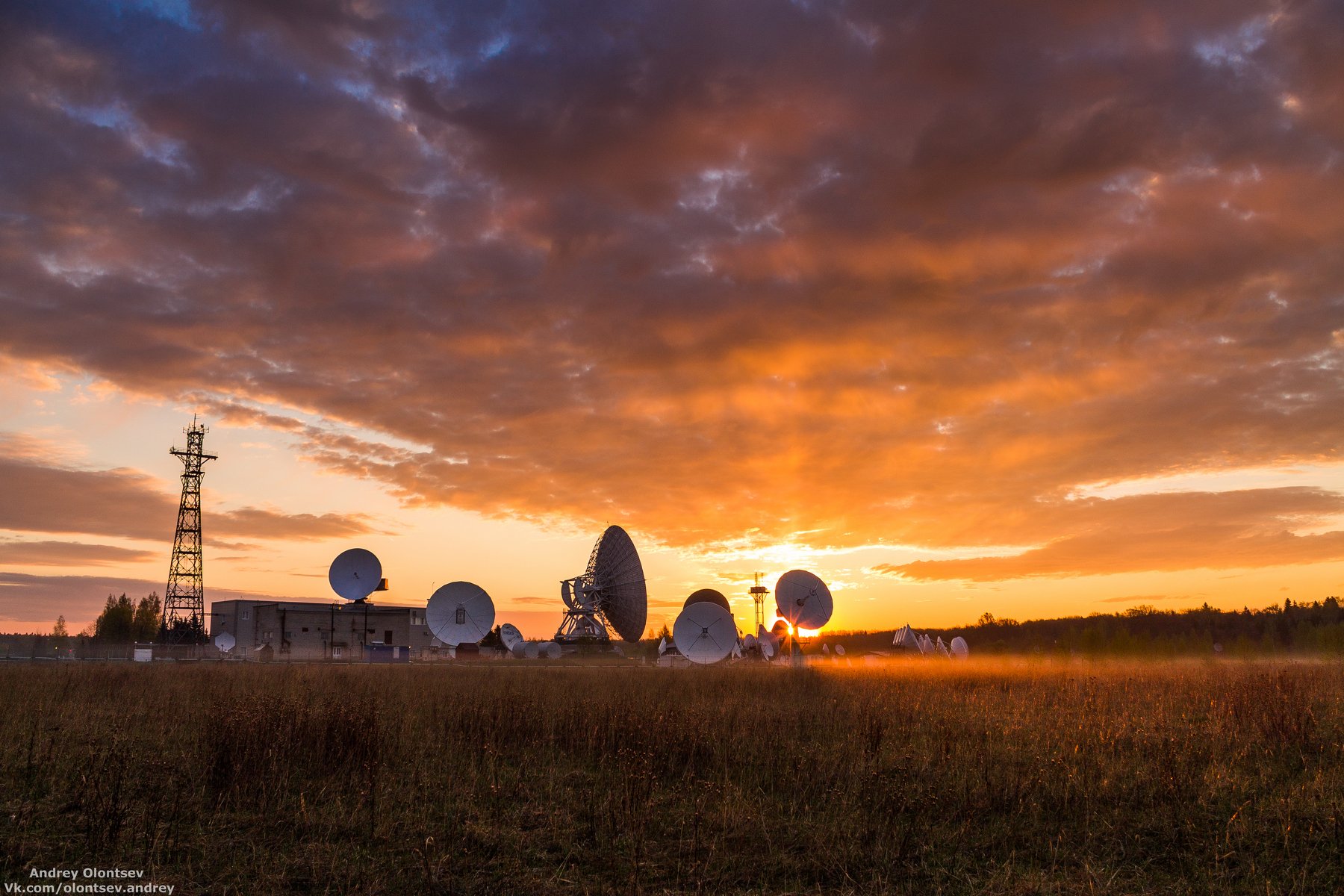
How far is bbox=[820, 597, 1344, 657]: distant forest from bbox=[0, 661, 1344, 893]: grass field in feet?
214

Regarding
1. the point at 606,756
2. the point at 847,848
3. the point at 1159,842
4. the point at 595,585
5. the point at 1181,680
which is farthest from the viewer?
the point at 595,585

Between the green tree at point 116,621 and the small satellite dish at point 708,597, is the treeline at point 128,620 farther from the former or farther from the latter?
the small satellite dish at point 708,597

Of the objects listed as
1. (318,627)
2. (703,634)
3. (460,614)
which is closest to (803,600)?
(703,634)

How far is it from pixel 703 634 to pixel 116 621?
136 metres

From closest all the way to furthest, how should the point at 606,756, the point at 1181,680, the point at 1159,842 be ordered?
1. the point at 1159,842
2. the point at 606,756
3. the point at 1181,680

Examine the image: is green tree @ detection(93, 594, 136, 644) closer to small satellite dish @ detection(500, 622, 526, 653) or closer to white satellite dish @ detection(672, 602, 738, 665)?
small satellite dish @ detection(500, 622, 526, 653)

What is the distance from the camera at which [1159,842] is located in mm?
9172

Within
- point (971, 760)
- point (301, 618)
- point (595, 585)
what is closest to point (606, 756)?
point (971, 760)

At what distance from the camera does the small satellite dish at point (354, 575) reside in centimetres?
7775

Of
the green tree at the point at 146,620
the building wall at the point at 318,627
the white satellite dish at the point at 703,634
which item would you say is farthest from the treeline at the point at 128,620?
→ the white satellite dish at the point at 703,634

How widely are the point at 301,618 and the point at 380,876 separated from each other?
297 ft

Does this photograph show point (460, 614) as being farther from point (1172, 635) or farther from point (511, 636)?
point (1172, 635)

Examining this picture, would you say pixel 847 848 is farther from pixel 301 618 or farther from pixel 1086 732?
pixel 301 618

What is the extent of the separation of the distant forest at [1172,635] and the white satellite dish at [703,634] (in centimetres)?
3355
